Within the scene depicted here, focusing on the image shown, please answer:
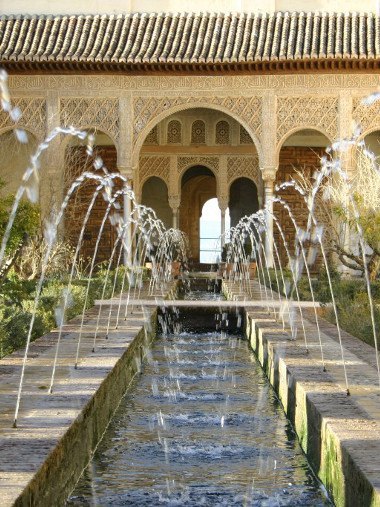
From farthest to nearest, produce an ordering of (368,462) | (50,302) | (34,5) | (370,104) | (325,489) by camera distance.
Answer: (34,5), (370,104), (50,302), (325,489), (368,462)

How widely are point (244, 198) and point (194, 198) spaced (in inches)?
126

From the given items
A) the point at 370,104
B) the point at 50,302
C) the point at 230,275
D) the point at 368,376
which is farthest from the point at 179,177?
the point at 368,376

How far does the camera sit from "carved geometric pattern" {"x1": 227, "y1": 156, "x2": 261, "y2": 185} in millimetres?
23422

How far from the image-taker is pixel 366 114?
19.4m

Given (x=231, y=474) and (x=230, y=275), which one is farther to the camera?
(x=230, y=275)

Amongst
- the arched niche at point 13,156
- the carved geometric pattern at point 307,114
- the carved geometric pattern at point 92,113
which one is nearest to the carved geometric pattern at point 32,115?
the carved geometric pattern at point 92,113

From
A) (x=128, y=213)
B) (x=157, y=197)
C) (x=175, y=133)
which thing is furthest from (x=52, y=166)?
(x=157, y=197)

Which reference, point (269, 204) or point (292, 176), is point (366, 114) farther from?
point (292, 176)

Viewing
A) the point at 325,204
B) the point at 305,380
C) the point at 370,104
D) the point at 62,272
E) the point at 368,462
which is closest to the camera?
the point at 368,462

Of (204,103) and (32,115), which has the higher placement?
(204,103)

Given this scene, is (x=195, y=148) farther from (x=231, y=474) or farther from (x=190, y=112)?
(x=231, y=474)

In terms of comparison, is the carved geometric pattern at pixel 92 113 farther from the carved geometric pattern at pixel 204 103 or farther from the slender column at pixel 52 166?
the carved geometric pattern at pixel 204 103

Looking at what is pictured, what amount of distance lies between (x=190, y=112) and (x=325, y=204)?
456cm

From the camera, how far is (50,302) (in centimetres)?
1071
